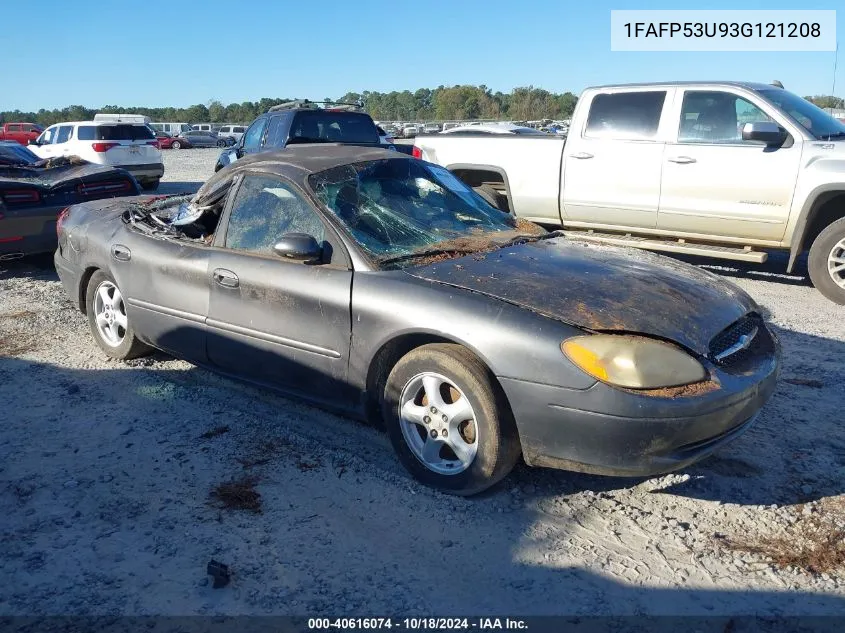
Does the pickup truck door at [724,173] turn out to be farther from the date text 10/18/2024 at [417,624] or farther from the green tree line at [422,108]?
the green tree line at [422,108]

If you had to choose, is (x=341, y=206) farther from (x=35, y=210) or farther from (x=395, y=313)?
(x=35, y=210)

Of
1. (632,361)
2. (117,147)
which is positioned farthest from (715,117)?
(117,147)

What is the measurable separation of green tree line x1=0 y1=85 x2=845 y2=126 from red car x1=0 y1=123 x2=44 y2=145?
17.0 meters

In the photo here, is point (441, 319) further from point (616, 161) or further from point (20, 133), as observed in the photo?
point (20, 133)

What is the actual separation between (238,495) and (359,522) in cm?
65

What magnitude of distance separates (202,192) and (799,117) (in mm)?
5770

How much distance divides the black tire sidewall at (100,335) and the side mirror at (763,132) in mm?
5688

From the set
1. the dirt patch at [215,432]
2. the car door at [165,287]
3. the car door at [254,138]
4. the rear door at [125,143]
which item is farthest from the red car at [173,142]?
the dirt patch at [215,432]

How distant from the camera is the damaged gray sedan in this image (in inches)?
118

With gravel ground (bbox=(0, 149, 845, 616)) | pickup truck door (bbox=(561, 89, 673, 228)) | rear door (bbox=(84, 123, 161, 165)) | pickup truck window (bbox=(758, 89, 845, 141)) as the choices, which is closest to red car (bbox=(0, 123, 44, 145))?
rear door (bbox=(84, 123, 161, 165))

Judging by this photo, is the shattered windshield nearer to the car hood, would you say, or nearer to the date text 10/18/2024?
the car hood

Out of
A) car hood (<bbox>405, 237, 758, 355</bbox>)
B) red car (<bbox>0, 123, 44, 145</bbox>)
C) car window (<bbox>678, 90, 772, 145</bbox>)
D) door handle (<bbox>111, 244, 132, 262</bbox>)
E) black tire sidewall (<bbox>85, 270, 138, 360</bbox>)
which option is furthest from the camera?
red car (<bbox>0, 123, 44, 145</bbox>)

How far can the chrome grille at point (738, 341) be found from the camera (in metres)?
3.27

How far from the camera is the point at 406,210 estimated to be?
4.22m
